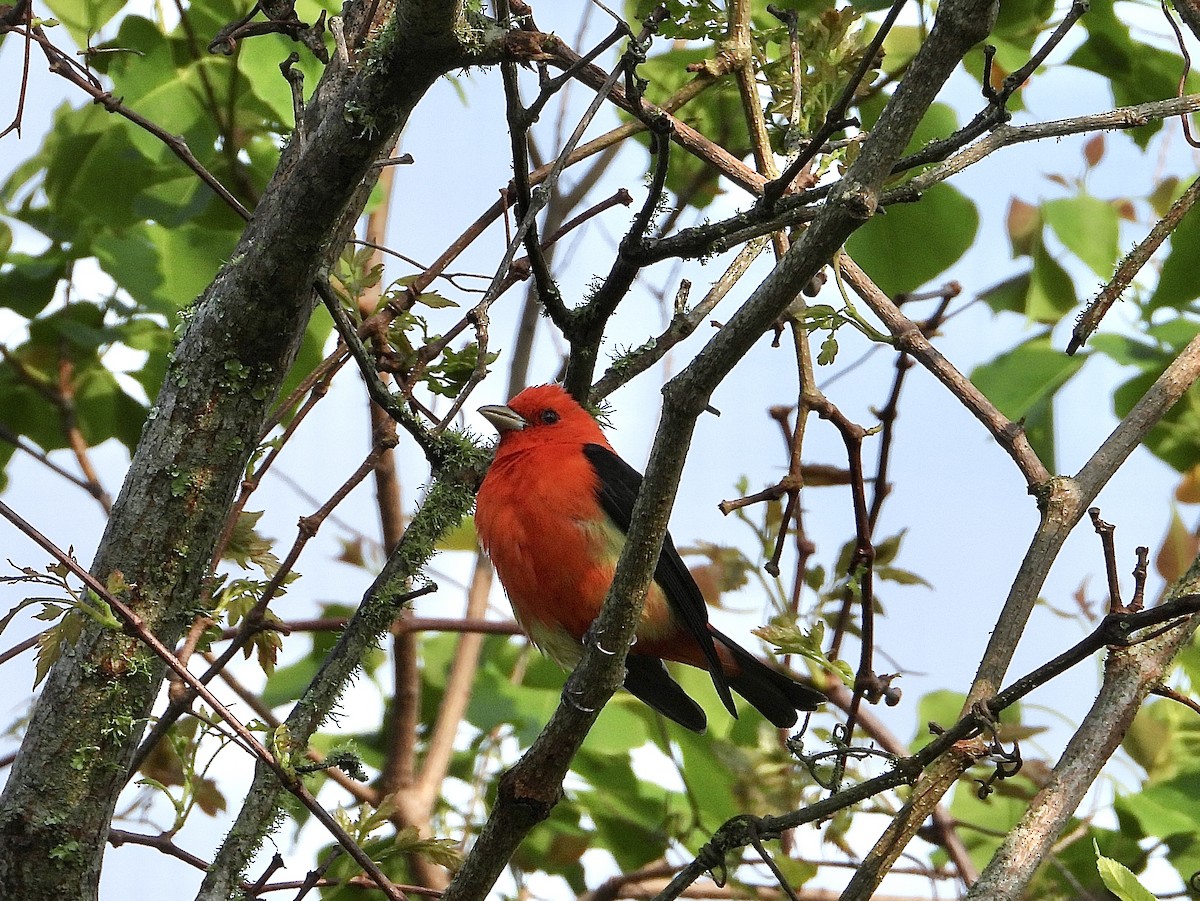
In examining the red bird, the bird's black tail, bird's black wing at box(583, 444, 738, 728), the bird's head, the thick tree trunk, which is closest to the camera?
the thick tree trunk

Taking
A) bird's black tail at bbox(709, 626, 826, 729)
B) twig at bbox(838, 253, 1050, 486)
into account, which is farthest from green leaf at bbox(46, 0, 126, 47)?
bird's black tail at bbox(709, 626, 826, 729)

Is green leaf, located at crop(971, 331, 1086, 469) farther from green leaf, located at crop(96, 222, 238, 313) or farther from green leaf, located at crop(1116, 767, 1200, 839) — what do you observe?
green leaf, located at crop(96, 222, 238, 313)

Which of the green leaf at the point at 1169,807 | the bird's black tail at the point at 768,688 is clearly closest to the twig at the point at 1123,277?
the bird's black tail at the point at 768,688

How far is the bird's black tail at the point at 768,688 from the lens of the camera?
4.17 m

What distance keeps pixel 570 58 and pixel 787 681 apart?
2249mm

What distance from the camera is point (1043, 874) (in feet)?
15.8

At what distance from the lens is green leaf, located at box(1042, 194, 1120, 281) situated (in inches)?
180

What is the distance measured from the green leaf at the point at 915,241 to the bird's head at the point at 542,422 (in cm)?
108

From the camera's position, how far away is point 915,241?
4047 mm

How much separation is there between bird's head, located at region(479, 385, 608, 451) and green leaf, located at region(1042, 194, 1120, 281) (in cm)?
186

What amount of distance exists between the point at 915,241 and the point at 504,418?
152 centimetres

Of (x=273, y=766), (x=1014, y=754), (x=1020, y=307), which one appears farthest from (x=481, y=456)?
(x=1020, y=307)

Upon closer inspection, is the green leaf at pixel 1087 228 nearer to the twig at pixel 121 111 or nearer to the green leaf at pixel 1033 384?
the green leaf at pixel 1033 384

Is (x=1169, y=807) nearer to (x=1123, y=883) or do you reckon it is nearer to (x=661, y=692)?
(x=661, y=692)
